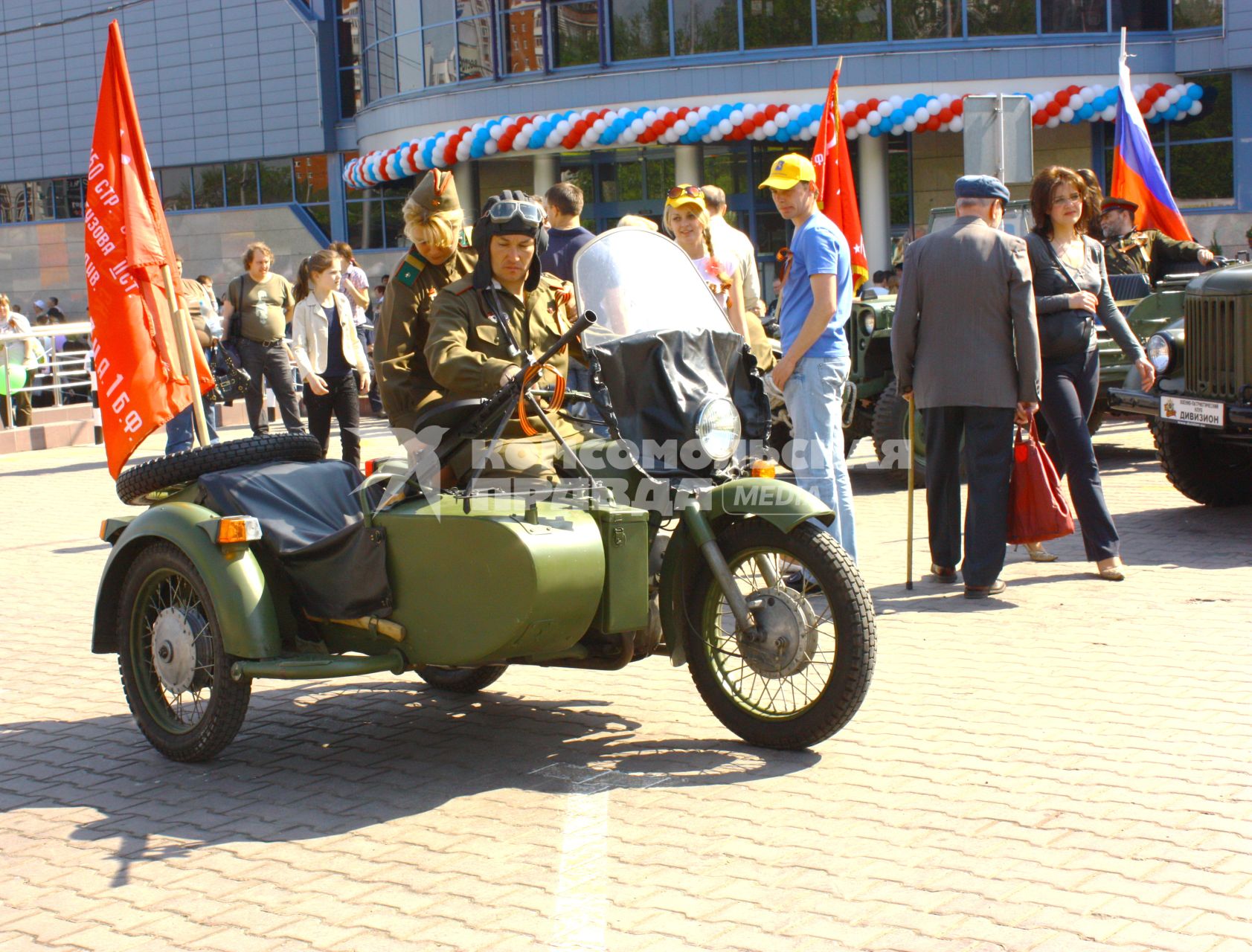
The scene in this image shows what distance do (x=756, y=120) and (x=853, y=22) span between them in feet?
8.68

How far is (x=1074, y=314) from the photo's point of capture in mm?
7668

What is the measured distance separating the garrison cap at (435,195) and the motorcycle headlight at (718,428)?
133 centimetres

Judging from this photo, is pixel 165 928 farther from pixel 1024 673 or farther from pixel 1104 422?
pixel 1104 422

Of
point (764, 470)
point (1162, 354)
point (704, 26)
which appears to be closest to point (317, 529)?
point (764, 470)

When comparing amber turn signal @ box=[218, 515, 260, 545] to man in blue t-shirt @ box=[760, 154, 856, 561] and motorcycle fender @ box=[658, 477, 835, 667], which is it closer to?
motorcycle fender @ box=[658, 477, 835, 667]

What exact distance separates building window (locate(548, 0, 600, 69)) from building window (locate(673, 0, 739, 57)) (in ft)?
5.41

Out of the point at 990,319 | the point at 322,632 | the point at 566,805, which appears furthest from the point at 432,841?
the point at 990,319

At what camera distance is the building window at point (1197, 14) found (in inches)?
1049

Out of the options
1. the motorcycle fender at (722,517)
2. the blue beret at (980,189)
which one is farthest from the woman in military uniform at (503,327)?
the blue beret at (980,189)

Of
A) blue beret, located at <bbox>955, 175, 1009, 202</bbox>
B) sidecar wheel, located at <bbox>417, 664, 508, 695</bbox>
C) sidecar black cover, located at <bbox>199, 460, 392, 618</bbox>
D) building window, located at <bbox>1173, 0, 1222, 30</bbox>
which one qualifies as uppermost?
building window, located at <bbox>1173, 0, 1222, 30</bbox>

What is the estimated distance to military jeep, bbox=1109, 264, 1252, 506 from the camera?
8.89 meters

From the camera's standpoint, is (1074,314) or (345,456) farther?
(345,456)

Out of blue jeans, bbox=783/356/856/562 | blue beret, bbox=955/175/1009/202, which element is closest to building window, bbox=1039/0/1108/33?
blue beret, bbox=955/175/1009/202

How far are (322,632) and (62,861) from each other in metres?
1.23
